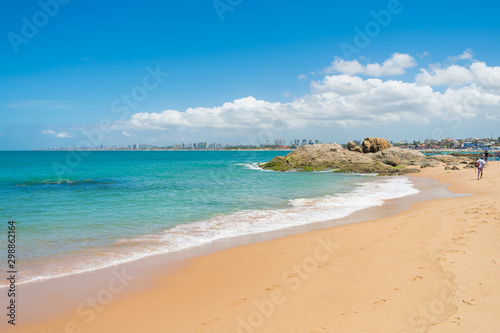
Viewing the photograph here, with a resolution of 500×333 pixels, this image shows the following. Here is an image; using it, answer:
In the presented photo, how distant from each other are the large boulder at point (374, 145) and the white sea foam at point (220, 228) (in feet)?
119

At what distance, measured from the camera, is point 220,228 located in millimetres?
12000

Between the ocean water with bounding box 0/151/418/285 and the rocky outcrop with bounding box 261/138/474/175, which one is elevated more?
the rocky outcrop with bounding box 261/138/474/175

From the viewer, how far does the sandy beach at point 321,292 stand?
4512 mm

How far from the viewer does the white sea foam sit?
815 centimetres

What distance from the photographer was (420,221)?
10.9 metres

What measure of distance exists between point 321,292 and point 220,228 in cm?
694

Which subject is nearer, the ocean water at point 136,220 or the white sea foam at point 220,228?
the white sea foam at point 220,228

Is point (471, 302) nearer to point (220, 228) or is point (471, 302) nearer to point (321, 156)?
point (220, 228)

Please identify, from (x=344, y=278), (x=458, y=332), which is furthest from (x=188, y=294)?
(x=458, y=332)

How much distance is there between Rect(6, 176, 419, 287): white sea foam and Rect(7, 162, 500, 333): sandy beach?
162 cm

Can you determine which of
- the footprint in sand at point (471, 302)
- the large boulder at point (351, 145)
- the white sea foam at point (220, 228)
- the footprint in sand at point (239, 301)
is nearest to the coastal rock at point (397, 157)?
the large boulder at point (351, 145)

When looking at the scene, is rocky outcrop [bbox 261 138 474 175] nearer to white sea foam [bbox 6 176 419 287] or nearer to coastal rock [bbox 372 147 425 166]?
coastal rock [bbox 372 147 425 166]

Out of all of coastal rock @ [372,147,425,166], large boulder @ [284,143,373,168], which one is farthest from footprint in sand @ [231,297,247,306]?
coastal rock @ [372,147,425,166]

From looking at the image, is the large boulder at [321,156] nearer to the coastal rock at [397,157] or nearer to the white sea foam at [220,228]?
the coastal rock at [397,157]
